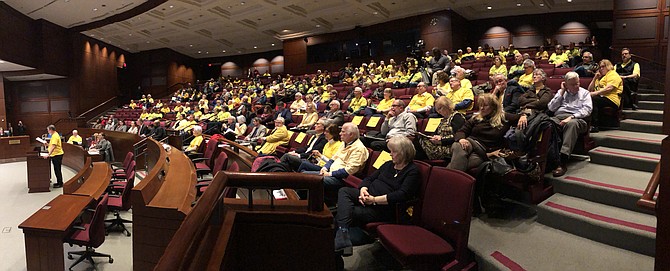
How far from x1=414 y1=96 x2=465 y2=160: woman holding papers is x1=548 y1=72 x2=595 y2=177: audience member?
2.55 ft

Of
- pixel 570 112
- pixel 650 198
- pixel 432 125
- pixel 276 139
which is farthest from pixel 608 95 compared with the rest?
pixel 276 139

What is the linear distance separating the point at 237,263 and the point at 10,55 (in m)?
14.8

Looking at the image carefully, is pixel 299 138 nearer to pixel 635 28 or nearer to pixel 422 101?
pixel 422 101

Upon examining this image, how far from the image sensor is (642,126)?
12.4 feet

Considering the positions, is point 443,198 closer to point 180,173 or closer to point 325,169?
point 325,169

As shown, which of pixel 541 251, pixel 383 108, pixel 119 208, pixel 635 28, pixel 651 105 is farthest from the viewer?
pixel 635 28

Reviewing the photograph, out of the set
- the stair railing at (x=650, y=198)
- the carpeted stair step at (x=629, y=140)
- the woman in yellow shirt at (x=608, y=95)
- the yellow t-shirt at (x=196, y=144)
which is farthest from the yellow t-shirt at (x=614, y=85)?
the yellow t-shirt at (x=196, y=144)

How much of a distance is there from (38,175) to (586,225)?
8.73 metres

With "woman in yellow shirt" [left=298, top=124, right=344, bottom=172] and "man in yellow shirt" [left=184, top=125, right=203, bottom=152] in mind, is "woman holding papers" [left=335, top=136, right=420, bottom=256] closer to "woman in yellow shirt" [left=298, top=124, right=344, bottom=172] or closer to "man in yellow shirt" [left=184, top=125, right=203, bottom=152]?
"woman in yellow shirt" [left=298, top=124, right=344, bottom=172]

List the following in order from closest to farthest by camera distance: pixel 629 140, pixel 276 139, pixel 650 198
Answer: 1. pixel 650 198
2. pixel 629 140
3. pixel 276 139

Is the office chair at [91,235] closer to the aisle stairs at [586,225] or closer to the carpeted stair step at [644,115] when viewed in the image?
the aisle stairs at [586,225]

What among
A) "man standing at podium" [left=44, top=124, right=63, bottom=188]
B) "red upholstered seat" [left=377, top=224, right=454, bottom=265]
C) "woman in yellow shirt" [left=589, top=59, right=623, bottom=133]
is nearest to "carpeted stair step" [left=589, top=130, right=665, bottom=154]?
"woman in yellow shirt" [left=589, top=59, right=623, bottom=133]

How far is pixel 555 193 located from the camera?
286cm

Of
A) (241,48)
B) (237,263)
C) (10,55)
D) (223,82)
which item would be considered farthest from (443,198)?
(241,48)
